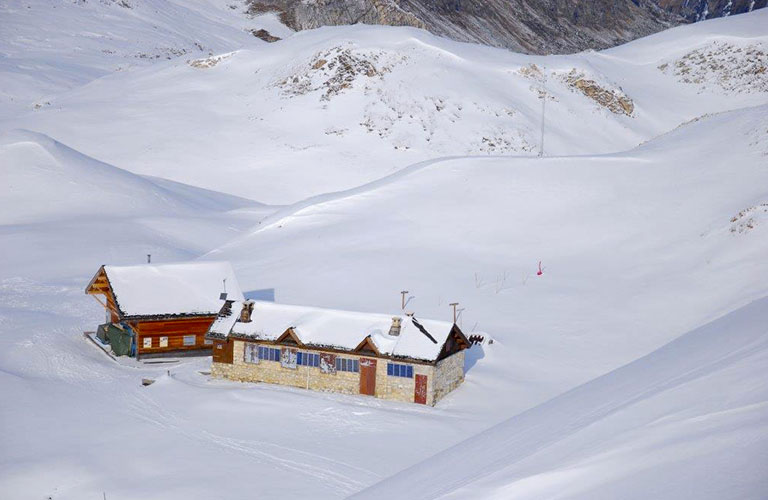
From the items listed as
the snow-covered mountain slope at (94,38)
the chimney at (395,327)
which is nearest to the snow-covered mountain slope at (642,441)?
the chimney at (395,327)

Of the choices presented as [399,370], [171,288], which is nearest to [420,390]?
[399,370]

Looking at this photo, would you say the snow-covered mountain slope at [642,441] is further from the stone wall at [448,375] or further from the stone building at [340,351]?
the stone building at [340,351]

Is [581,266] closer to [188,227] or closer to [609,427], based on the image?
[188,227]

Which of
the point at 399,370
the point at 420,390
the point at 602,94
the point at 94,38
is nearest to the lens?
the point at 420,390

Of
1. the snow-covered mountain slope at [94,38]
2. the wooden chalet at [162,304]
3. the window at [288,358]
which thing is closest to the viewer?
the window at [288,358]

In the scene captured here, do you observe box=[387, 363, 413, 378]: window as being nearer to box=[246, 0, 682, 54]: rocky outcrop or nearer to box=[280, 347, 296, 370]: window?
box=[280, 347, 296, 370]: window

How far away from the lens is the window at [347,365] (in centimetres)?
3066

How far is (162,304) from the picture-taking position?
35875mm

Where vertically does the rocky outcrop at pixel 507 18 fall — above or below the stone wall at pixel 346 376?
above

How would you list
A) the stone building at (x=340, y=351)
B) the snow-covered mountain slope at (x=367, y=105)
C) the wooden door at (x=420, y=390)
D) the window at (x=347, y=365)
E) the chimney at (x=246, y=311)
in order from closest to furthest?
the wooden door at (x=420, y=390) < the stone building at (x=340, y=351) < the window at (x=347, y=365) < the chimney at (x=246, y=311) < the snow-covered mountain slope at (x=367, y=105)

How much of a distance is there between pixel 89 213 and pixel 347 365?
1267 inches

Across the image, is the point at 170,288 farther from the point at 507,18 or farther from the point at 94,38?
the point at 507,18

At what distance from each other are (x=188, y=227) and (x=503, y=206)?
20.9 metres

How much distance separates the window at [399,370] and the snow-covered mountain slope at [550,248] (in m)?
2.92
